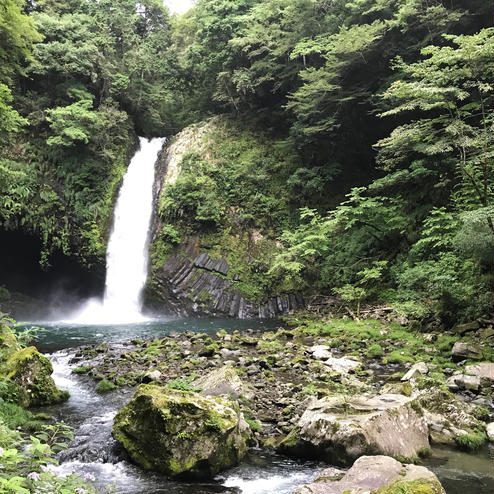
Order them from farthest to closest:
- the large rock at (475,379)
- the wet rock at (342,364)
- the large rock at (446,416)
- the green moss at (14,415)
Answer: the wet rock at (342,364), the large rock at (475,379), the green moss at (14,415), the large rock at (446,416)

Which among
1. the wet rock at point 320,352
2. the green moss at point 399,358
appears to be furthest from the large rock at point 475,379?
the wet rock at point 320,352

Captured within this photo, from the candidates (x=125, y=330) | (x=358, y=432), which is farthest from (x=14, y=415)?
(x=125, y=330)

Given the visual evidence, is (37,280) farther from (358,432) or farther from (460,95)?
(460,95)

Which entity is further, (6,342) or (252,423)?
(6,342)

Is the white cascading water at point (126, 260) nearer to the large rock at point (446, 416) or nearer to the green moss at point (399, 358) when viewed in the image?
the green moss at point (399, 358)

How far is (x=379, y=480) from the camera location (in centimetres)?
343

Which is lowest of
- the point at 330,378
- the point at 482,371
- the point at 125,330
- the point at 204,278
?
the point at 125,330

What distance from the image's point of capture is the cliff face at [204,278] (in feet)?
55.5

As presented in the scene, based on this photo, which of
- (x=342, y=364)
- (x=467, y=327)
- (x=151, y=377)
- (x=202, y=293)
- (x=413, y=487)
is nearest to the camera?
(x=413, y=487)

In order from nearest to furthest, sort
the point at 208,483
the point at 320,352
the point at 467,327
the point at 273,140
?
the point at 208,483
the point at 467,327
the point at 320,352
the point at 273,140

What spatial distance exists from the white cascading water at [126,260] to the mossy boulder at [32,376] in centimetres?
1006

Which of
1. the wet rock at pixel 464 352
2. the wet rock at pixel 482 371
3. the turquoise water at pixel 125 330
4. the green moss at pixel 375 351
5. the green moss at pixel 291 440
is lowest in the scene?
the turquoise water at pixel 125 330

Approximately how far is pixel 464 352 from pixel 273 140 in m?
16.8

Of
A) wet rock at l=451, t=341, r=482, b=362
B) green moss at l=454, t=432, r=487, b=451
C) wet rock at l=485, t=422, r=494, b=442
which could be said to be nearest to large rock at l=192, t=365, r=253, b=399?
green moss at l=454, t=432, r=487, b=451
